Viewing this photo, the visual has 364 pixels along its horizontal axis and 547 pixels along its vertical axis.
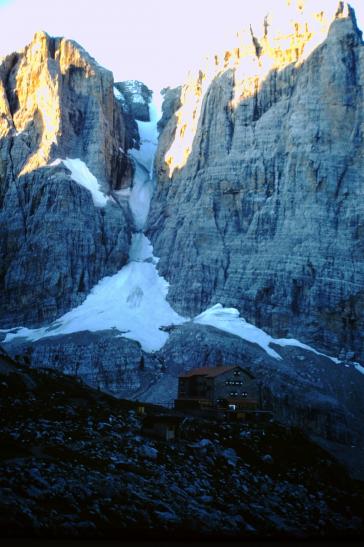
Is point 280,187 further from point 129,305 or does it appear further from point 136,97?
point 136,97

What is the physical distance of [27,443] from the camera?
44062mm

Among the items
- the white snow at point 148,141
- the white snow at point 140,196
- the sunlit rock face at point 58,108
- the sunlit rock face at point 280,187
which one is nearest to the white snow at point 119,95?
the white snow at point 148,141

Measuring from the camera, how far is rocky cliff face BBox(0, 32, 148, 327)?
119 meters

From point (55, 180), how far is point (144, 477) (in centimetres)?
8447

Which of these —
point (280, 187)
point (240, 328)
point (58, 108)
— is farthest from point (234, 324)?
point (58, 108)

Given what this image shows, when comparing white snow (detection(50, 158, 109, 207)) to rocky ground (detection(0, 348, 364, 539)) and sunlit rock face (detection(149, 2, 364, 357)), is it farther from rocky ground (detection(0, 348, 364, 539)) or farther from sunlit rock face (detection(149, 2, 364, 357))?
rocky ground (detection(0, 348, 364, 539))

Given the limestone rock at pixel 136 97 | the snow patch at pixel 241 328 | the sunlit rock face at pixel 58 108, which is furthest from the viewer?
the limestone rock at pixel 136 97

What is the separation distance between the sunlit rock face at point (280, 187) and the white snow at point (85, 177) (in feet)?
35.5

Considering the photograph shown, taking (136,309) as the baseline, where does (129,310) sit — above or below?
below

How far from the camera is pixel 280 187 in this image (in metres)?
114

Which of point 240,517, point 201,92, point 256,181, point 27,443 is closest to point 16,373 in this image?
point 27,443

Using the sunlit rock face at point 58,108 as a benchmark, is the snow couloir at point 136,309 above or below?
below

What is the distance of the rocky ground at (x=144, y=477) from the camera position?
3803 centimetres

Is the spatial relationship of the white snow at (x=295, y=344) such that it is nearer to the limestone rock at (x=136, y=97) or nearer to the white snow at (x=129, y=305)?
the white snow at (x=129, y=305)
